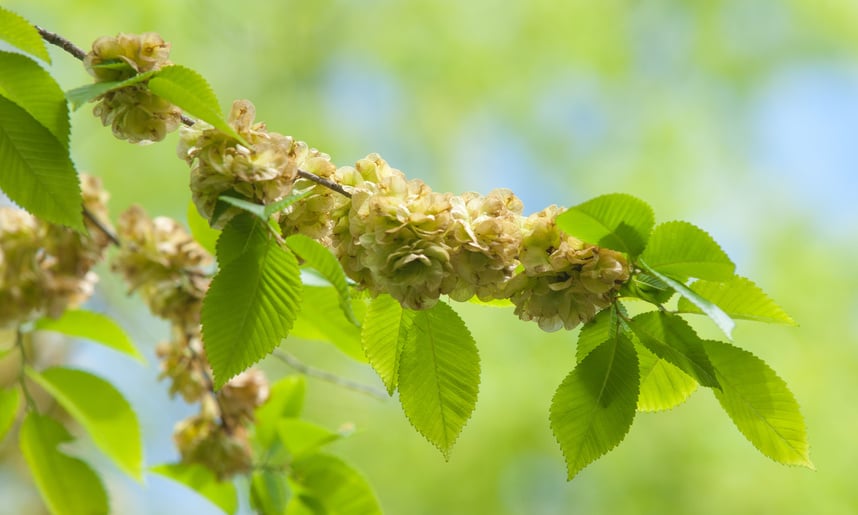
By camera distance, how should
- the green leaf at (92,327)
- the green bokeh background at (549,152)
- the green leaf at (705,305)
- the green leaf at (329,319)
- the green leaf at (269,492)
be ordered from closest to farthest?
the green leaf at (705,305)
the green leaf at (329,319)
the green leaf at (269,492)
the green leaf at (92,327)
the green bokeh background at (549,152)

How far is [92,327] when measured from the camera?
1162 mm

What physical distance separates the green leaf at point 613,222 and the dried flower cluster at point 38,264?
799mm

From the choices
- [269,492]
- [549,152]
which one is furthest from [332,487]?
[549,152]

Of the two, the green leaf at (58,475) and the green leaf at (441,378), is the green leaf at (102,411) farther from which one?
the green leaf at (441,378)

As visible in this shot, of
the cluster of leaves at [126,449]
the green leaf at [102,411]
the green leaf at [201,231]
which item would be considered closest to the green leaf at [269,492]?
the cluster of leaves at [126,449]

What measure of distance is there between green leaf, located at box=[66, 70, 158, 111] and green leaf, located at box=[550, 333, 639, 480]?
0.37m

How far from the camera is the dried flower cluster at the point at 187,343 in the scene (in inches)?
42.6

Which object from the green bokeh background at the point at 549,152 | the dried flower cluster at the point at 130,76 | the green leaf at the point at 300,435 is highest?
the green bokeh background at the point at 549,152

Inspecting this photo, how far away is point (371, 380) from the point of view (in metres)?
4.48

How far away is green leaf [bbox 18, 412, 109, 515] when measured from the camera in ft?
3.56

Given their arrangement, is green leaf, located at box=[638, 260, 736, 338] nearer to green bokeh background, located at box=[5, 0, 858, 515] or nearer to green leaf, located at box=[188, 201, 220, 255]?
green leaf, located at box=[188, 201, 220, 255]

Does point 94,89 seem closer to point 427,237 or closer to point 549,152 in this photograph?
point 427,237

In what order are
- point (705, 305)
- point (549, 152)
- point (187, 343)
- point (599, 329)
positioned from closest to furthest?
point (705, 305)
point (599, 329)
point (187, 343)
point (549, 152)

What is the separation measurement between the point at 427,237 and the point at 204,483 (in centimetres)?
75
